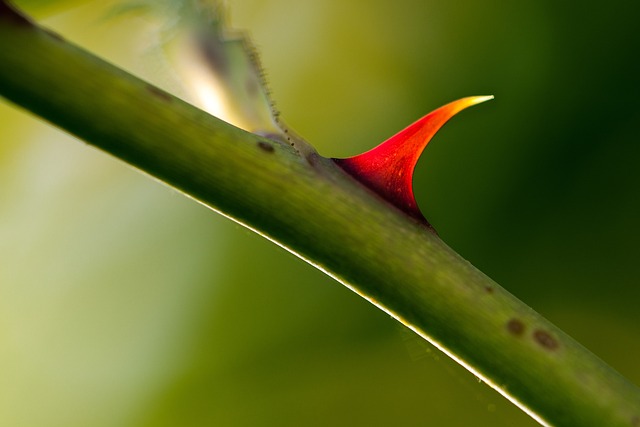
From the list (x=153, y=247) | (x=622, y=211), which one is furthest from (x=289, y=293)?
(x=622, y=211)

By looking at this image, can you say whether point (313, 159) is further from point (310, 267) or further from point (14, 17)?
point (310, 267)

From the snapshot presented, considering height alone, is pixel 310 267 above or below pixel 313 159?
above

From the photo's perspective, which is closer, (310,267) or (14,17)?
(14,17)

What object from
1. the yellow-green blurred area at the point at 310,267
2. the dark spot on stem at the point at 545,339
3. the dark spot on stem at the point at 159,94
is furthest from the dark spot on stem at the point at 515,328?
the yellow-green blurred area at the point at 310,267

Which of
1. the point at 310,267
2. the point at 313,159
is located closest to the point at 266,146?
the point at 313,159

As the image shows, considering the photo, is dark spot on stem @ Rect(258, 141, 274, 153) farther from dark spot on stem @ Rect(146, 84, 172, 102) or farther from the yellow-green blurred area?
the yellow-green blurred area

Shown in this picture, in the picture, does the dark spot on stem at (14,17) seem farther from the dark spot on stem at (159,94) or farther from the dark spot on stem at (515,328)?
the dark spot on stem at (515,328)

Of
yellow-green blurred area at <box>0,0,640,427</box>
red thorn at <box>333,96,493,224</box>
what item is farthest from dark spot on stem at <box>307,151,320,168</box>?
yellow-green blurred area at <box>0,0,640,427</box>
